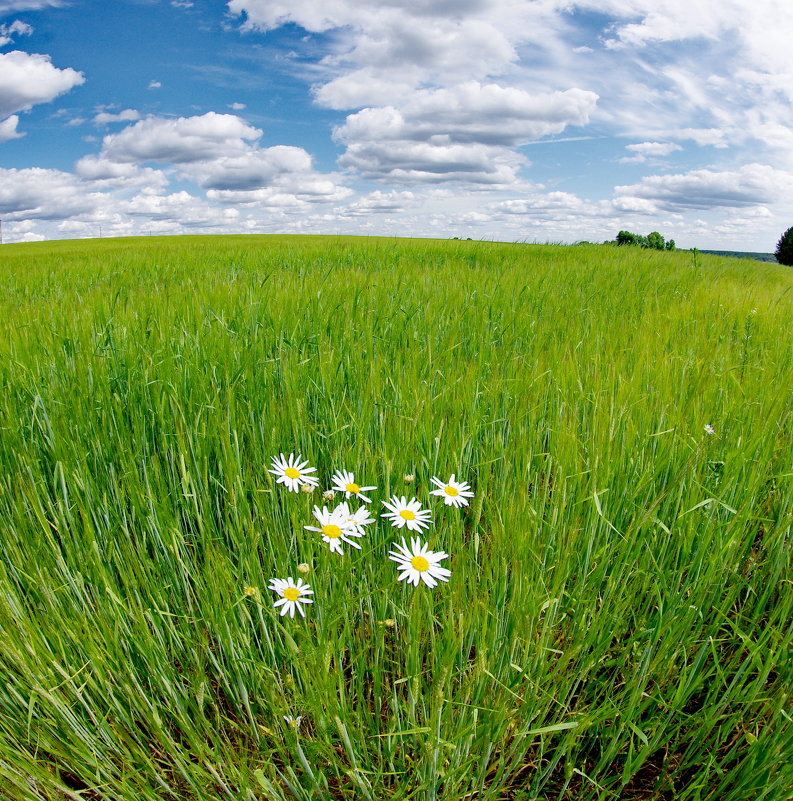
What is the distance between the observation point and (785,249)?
5244cm

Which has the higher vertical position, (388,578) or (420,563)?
(420,563)

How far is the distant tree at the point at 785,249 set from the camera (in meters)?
51.5

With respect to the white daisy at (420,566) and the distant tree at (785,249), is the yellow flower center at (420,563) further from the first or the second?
the distant tree at (785,249)

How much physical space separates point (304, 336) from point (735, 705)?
175 cm

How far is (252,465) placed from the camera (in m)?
1.32

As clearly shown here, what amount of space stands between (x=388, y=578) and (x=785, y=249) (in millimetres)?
66190

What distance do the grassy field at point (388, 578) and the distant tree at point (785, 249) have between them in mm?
62926

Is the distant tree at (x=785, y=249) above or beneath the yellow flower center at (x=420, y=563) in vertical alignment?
above

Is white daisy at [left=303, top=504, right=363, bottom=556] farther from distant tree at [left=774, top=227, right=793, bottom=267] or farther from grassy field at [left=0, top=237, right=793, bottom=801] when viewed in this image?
distant tree at [left=774, top=227, right=793, bottom=267]

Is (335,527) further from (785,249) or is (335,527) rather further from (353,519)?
(785,249)

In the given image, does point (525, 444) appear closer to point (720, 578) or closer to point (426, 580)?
point (720, 578)

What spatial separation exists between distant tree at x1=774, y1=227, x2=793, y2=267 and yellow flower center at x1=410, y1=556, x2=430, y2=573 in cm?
6369

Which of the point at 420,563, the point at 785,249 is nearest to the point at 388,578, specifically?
the point at 420,563

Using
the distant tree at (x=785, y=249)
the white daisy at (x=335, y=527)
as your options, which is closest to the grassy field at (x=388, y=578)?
the white daisy at (x=335, y=527)
